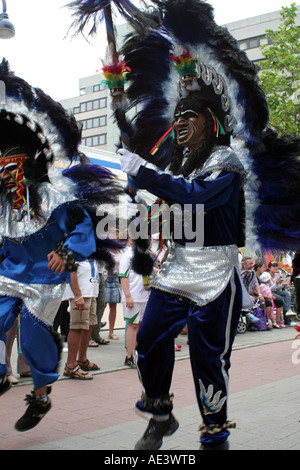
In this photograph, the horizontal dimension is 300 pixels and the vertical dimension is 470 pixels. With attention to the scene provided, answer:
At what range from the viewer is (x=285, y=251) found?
3.26 m

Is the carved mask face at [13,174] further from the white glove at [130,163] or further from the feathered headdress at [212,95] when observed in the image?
the white glove at [130,163]

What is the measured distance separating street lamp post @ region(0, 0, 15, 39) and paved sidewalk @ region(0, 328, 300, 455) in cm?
460

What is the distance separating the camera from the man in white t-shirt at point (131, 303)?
613 cm

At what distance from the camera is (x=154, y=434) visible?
8.81 feet

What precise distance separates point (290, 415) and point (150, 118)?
2465mm

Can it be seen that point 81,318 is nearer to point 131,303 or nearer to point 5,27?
point 131,303

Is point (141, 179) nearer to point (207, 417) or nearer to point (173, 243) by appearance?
point (173, 243)

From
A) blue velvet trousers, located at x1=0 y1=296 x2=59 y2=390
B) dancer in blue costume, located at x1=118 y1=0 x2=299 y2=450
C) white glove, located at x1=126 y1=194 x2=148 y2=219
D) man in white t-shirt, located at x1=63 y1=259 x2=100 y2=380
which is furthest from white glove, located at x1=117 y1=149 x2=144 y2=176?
man in white t-shirt, located at x1=63 y1=259 x2=100 y2=380

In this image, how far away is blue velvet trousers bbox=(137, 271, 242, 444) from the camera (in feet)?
8.52

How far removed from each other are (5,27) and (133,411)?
5.48 meters

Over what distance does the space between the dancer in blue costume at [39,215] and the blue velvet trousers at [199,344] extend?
0.72 meters

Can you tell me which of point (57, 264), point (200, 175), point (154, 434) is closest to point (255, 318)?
point (57, 264)

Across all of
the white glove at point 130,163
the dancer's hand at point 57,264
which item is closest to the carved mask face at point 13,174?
the dancer's hand at point 57,264
